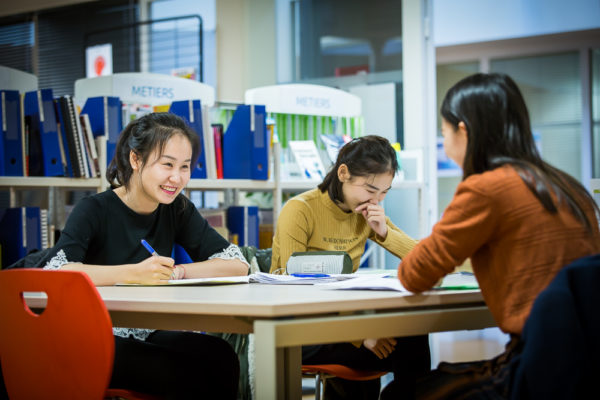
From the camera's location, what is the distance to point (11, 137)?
2.71 m

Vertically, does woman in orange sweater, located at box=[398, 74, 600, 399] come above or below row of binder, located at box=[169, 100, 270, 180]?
below

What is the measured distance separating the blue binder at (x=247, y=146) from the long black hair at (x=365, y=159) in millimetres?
892

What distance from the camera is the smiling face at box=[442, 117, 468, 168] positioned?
1.28m

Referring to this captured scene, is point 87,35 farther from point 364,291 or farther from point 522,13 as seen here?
point 364,291

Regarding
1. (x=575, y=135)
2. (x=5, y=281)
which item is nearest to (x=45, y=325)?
(x=5, y=281)

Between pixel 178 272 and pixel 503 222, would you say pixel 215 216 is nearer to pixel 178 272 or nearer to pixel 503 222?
pixel 178 272

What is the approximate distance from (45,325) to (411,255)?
2.45 ft

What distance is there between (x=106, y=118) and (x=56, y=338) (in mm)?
1795

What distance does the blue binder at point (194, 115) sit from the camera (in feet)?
9.57

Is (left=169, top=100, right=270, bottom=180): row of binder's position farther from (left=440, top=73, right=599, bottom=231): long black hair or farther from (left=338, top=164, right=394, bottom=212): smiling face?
(left=440, top=73, right=599, bottom=231): long black hair

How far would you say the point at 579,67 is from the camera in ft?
20.8

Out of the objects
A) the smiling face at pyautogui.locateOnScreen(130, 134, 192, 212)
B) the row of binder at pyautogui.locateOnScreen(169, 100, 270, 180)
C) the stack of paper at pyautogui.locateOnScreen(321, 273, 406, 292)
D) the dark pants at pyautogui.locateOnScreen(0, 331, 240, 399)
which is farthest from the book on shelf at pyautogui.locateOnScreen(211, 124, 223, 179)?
the stack of paper at pyautogui.locateOnScreen(321, 273, 406, 292)

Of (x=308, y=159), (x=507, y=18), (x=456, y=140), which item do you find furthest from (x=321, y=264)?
(x=507, y=18)

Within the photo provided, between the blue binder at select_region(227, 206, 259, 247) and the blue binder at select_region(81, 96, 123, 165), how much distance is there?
67 centimetres
